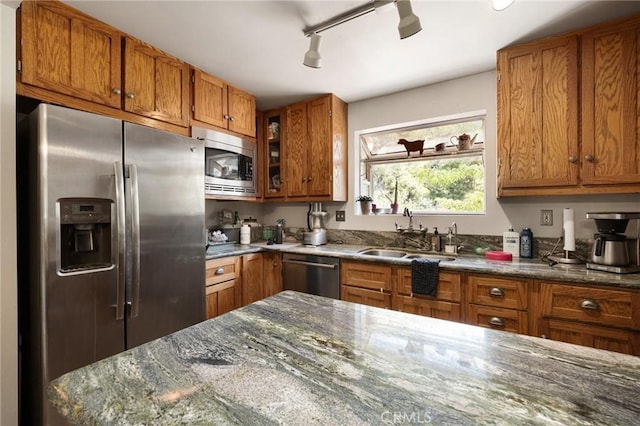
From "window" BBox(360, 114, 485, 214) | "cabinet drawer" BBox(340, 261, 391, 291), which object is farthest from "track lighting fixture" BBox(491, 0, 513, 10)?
"cabinet drawer" BBox(340, 261, 391, 291)

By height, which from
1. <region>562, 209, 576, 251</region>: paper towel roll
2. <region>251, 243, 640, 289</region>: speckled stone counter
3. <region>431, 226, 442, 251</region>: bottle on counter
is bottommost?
<region>251, 243, 640, 289</region>: speckled stone counter

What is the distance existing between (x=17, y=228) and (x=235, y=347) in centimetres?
159

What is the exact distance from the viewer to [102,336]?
58.5 inches

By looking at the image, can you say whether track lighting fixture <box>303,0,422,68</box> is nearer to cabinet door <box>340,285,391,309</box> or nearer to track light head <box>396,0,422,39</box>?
track light head <box>396,0,422,39</box>

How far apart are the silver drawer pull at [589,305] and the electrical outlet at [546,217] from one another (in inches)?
30.4

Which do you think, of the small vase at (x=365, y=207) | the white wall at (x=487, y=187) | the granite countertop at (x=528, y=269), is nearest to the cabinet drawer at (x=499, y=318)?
the granite countertop at (x=528, y=269)

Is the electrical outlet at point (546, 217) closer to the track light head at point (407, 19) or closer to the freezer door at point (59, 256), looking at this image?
the track light head at point (407, 19)

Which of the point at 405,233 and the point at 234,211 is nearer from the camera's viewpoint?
the point at 405,233

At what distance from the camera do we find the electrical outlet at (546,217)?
2.16 metres

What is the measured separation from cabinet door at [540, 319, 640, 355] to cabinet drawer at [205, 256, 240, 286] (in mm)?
2273

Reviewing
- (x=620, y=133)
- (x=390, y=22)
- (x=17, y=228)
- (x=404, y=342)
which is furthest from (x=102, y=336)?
(x=620, y=133)

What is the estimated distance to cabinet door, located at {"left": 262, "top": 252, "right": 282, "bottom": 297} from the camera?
2.74 meters

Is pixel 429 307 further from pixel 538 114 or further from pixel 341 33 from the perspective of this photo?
pixel 341 33

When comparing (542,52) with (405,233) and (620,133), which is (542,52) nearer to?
(620,133)
